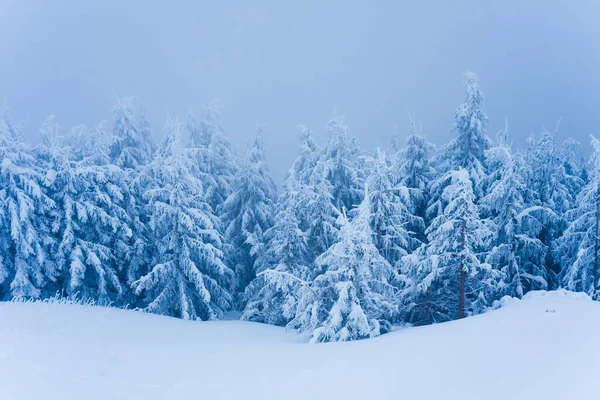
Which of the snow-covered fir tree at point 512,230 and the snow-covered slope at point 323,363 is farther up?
the snow-covered fir tree at point 512,230

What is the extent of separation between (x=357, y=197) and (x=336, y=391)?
16.5m

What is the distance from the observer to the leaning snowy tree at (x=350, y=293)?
12875 mm

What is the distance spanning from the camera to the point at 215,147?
26219 millimetres

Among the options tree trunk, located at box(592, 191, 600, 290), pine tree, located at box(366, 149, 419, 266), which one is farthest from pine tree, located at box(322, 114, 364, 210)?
tree trunk, located at box(592, 191, 600, 290)

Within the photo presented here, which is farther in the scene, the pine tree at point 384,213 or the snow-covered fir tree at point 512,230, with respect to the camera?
the snow-covered fir tree at point 512,230

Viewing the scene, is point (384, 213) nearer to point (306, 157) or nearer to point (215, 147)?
point (306, 157)

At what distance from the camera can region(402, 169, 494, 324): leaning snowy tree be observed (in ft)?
46.8

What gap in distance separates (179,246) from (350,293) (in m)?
10.6

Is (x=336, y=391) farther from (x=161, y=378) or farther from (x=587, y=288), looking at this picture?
(x=587, y=288)

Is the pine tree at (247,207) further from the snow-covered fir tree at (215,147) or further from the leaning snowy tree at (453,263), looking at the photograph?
the leaning snowy tree at (453,263)

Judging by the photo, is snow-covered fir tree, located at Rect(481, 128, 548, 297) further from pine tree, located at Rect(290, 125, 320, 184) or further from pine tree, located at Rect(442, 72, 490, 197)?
pine tree, located at Rect(290, 125, 320, 184)

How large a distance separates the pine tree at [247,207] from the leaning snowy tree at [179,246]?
3.40 m

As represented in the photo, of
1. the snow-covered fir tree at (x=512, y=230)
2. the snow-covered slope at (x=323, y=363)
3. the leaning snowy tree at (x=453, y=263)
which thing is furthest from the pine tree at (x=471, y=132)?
the snow-covered slope at (x=323, y=363)

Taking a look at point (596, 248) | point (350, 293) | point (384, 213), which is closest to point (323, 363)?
point (350, 293)
